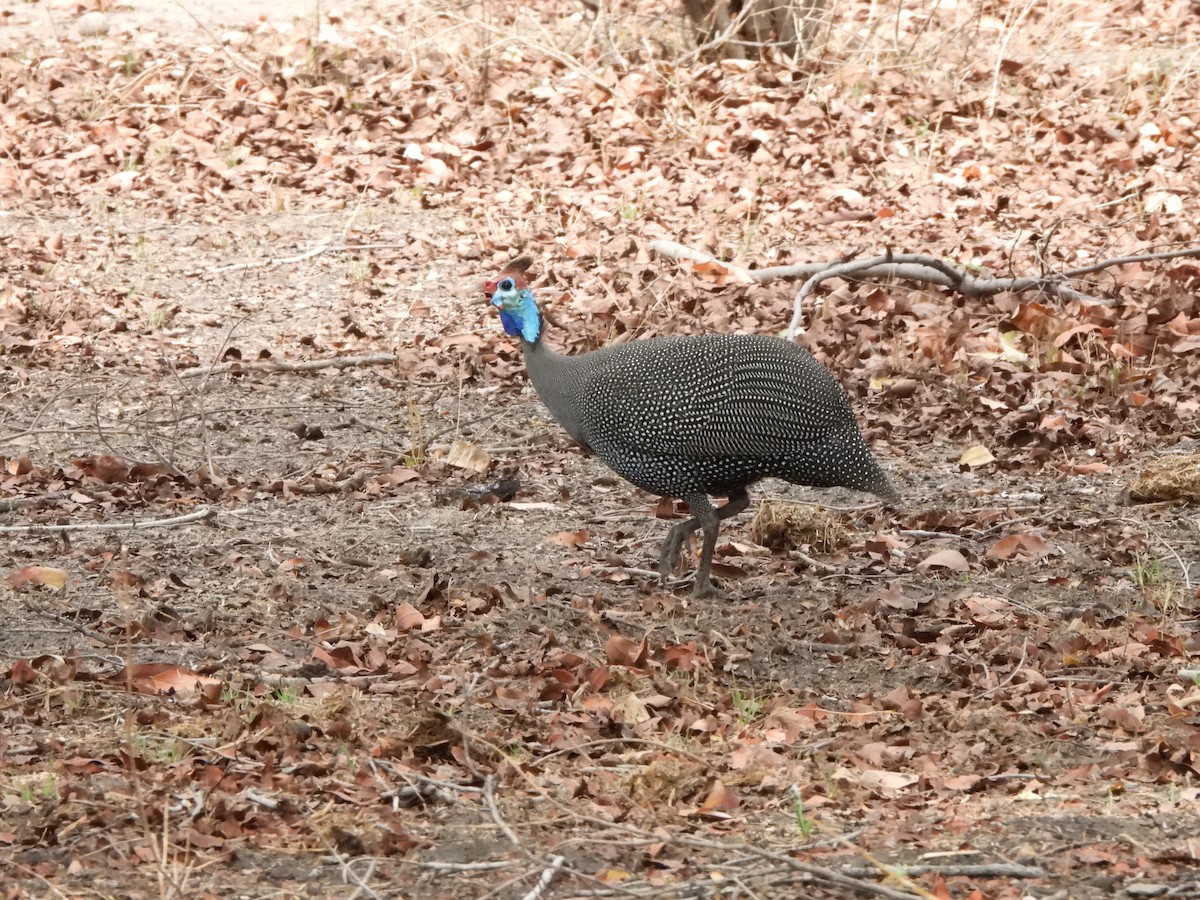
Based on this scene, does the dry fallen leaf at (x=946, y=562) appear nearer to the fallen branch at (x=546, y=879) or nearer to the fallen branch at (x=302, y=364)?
the fallen branch at (x=546, y=879)

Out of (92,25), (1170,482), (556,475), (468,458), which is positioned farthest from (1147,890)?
(92,25)

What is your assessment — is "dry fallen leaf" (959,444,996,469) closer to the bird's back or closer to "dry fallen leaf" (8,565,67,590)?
the bird's back

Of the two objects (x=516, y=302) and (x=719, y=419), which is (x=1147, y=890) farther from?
(x=516, y=302)

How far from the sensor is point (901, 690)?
3938 millimetres

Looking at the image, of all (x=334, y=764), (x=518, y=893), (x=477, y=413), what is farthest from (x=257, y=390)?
(x=518, y=893)

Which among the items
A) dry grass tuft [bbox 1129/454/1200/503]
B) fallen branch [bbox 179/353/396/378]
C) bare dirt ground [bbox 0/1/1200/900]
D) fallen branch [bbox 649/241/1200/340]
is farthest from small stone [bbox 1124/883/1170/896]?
fallen branch [bbox 179/353/396/378]

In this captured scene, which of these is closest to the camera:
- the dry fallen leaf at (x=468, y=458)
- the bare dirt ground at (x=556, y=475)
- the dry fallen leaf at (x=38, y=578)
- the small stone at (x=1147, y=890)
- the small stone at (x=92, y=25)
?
the small stone at (x=1147, y=890)

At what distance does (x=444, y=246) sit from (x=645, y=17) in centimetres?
293

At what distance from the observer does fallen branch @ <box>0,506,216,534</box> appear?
203 inches

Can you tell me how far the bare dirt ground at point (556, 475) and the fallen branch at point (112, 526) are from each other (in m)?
0.03

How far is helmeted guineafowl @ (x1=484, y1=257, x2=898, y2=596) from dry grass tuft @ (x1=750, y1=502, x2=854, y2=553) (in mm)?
336

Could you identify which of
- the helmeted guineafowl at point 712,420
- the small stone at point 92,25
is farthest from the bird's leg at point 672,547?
the small stone at point 92,25

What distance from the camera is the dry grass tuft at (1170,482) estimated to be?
17.2ft

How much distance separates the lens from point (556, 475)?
605 centimetres
